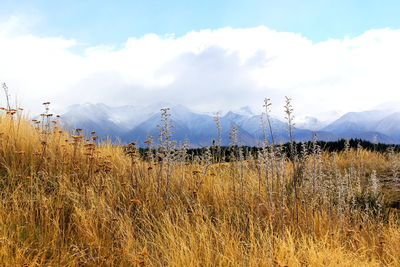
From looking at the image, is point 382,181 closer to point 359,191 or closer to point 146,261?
point 359,191

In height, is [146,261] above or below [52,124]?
below

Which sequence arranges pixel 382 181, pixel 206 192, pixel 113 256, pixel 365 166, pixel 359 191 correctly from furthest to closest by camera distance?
pixel 365 166, pixel 382 181, pixel 359 191, pixel 206 192, pixel 113 256

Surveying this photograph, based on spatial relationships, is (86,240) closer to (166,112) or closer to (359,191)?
(166,112)

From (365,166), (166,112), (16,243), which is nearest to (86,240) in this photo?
(16,243)

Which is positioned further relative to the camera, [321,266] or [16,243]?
[16,243]

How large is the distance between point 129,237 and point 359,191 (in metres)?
4.21

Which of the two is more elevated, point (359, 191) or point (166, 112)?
point (166, 112)

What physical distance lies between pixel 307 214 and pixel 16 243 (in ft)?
10.5

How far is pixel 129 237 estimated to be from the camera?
3170mm

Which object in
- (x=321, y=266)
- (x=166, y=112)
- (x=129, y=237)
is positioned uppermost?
(x=166, y=112)

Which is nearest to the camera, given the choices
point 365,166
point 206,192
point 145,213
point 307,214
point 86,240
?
point 86,240

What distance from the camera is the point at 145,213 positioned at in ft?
12.5

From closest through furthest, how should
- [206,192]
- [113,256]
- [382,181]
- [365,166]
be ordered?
[113,256], [206,192], [382,181], [365,166]

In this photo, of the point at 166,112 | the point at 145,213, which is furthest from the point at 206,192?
the point at 166,112
